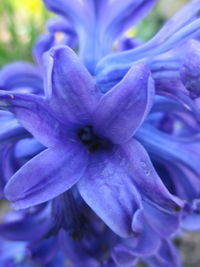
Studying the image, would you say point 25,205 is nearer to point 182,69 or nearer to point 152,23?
point 182,69

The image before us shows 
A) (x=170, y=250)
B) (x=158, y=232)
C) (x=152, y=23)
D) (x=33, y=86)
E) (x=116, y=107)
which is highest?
(x=116, y=107)

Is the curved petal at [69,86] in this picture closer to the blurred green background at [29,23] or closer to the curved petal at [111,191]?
the curved petal at [111,191]

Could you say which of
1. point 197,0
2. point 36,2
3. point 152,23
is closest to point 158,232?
point 197,0

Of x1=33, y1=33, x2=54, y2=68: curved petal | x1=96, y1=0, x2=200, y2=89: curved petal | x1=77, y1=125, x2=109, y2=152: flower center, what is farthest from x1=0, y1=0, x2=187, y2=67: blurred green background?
x1=77, y1=125, x2=109, y2=152: flower center

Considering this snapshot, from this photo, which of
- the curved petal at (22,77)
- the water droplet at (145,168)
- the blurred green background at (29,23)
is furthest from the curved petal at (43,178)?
the blurred green background at (29,23)

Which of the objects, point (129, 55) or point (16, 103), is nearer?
point (16, 103)

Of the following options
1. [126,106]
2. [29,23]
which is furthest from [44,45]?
[29,23]
